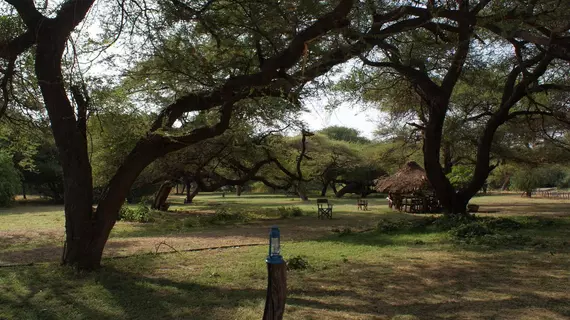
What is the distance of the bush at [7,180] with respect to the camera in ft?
98.6

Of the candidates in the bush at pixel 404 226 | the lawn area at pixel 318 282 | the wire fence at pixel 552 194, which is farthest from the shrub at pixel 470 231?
the wire fence at pixel 552 194

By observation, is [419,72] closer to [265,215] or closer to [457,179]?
[265,215]

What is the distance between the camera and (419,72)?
13633mm

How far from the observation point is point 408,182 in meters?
26.1

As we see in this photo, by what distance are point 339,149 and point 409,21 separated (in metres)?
32.3

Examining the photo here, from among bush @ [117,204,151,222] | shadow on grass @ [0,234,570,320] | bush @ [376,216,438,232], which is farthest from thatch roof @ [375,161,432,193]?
shadow on grass @ [0,234,570,320]

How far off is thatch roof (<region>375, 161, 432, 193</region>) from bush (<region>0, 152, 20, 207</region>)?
24452 millimetres

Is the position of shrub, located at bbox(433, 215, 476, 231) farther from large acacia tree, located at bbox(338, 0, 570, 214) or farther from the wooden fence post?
the wooden fence post

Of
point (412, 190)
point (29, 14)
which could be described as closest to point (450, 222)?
point (412, 190)

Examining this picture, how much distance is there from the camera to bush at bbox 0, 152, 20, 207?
3005 cm

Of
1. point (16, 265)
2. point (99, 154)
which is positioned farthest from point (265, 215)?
point (16, 265)

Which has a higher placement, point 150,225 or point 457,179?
point 457,179

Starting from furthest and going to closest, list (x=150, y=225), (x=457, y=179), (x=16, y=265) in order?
(x=457, y=179) < (x=150, y=225) < (x=16, y=265)

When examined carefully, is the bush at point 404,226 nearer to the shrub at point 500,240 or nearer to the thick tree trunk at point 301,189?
the shrub at point 500,240
